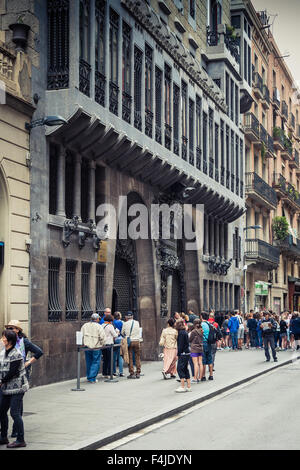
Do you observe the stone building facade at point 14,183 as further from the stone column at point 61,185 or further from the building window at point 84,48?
the building window at point 84,48

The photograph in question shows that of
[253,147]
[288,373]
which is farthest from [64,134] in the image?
[253,147]

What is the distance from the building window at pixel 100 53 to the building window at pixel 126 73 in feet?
5.44

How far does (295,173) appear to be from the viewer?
6350 cm

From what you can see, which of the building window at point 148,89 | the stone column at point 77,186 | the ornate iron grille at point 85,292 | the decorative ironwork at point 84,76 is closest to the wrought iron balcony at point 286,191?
the building window at point 148,89

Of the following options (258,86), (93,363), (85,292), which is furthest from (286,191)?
(93,363)

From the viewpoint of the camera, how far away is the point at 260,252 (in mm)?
44688

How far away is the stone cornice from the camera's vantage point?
23.8 m

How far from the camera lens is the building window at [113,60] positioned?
2180 cm

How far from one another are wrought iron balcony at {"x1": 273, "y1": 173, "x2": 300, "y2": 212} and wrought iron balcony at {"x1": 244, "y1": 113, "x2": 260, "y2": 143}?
28.1 feet

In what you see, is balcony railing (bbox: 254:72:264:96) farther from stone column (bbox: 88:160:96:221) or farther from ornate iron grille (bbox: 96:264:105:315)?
ornate iron grille (bbox: 96:264:105:315)

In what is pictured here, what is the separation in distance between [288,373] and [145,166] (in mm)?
7728

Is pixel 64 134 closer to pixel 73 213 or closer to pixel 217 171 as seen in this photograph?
pixel 73 213

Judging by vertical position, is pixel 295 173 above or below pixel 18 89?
above

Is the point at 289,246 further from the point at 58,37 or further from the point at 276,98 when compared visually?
the point at 58,37
